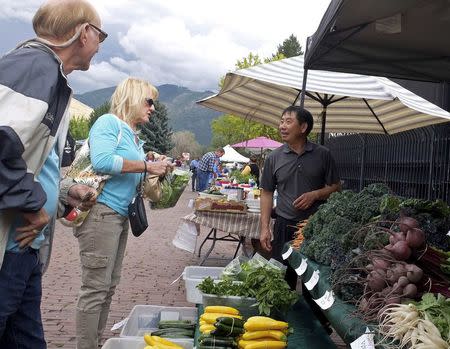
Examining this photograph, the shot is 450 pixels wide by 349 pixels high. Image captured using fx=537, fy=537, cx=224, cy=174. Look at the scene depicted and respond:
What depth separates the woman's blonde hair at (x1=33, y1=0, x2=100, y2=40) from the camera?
102 inches

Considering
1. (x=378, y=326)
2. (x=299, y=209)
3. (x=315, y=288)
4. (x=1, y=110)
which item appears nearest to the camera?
(x=1, y=110)

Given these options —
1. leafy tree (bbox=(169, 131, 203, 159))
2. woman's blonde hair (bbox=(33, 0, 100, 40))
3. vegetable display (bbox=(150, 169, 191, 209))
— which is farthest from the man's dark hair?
leafy tree (bbox=(169, 131, 203, 159))

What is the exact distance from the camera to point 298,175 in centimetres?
A: 550

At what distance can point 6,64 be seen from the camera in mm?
2277

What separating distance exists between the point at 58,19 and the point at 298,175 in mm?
3383

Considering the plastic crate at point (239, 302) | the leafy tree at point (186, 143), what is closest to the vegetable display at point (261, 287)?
the plastic crate at point (239, 302)

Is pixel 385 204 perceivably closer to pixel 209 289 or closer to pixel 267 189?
pixel 209 289

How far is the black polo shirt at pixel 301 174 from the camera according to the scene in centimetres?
548

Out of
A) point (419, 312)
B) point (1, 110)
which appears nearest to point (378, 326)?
point (419, 312)

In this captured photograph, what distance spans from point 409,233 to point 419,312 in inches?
26.1

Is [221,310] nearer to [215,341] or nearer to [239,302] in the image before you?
[239,302]

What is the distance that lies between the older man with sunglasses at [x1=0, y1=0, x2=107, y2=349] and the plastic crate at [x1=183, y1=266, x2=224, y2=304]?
227 cm

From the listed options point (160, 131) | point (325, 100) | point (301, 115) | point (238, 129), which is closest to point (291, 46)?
point (160, 131)

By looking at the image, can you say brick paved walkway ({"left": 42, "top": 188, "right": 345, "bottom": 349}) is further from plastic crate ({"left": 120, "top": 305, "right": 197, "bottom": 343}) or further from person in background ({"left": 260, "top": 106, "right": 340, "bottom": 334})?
person in background ({"left": 260, "top": 106, "right": 340, "bottom": 334})
